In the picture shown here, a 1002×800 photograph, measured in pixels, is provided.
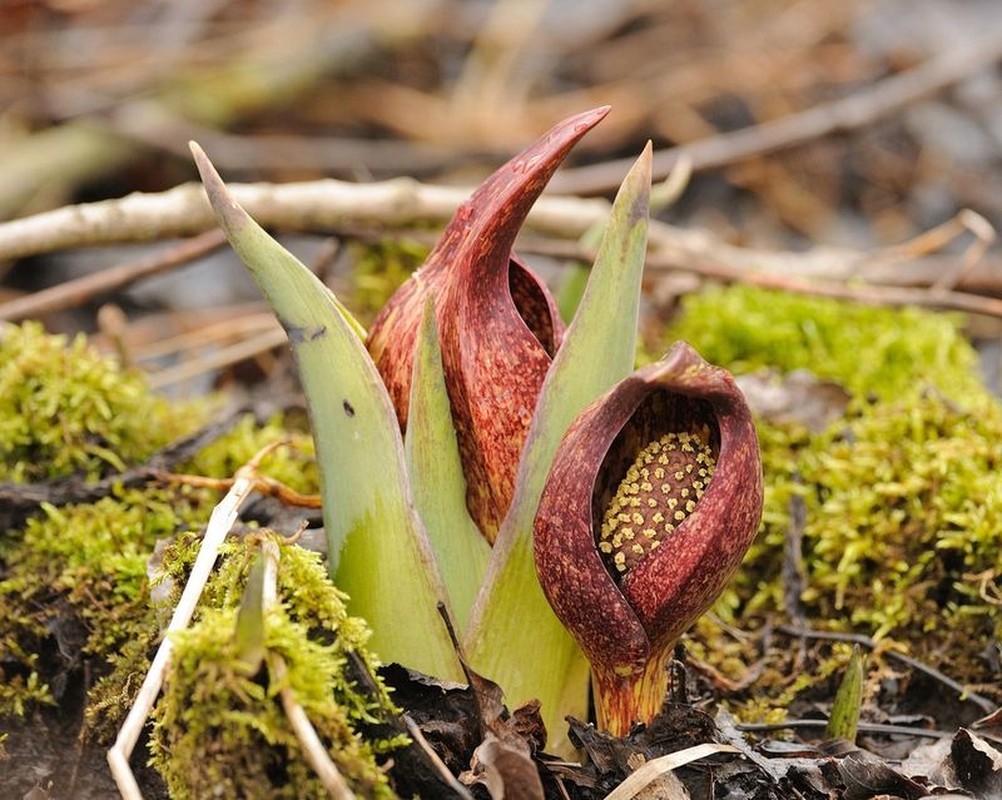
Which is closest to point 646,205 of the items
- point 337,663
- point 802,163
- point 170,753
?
point 337,663

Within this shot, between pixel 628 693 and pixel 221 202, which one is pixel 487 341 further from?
pixel 628 693

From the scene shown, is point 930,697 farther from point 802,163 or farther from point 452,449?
point 802,163

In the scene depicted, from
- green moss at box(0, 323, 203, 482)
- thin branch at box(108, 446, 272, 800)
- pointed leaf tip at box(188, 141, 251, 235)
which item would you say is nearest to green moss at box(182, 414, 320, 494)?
green moss at box(0, 323, 203, 482)

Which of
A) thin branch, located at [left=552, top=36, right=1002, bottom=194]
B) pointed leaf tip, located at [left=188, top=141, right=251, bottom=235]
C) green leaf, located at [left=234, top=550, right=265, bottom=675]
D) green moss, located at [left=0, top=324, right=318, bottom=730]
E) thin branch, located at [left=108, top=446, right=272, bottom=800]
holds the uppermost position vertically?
pointed leaf tip, located at [left=188, top=141, right=251, bottom=235]

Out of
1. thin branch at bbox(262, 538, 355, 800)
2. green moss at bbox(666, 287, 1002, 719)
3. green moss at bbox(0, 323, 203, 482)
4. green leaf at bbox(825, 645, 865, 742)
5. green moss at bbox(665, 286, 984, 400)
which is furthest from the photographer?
green moss at bbox(665, 286, 984, 400)

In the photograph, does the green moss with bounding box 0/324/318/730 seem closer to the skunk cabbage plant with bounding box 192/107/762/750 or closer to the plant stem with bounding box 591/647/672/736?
the skunk cabbage plant with bounding box 192/107/762/750

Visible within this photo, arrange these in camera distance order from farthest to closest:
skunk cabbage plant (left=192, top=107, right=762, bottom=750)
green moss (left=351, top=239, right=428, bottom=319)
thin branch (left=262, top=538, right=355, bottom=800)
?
green moss (left=351, top=239, right=428, bottom=319), skunk cabbage plant (left=192, top=107, right=762, bottom=750), thin branch (left=262, top=538, right=355, bottom=800)

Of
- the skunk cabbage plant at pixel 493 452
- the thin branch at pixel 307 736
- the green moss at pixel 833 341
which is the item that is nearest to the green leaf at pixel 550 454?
the skunk cabbage plant at pixel 493 452
